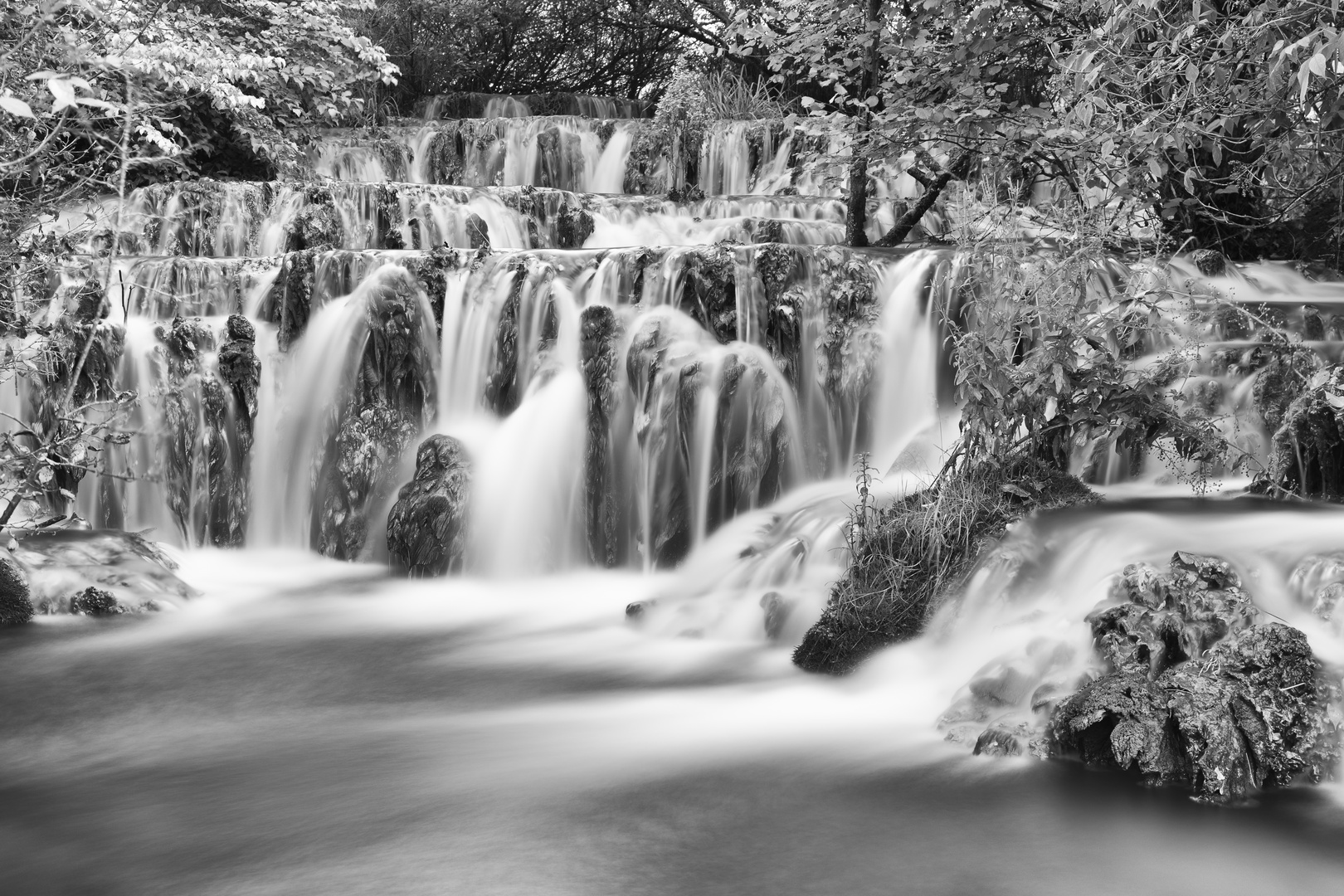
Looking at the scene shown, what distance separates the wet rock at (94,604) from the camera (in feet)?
23.0

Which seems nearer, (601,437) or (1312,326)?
(1312,326)

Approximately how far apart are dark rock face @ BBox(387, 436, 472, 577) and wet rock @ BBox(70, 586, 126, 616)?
5.94ft

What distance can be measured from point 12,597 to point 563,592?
3178 mm

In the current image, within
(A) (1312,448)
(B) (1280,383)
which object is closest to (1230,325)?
(B) (1280,383)

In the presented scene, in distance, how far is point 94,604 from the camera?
276 inches

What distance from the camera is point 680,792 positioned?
450 cm

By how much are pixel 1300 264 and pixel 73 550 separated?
31.7ft

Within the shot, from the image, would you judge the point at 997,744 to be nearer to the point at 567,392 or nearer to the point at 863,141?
the point at 567,392

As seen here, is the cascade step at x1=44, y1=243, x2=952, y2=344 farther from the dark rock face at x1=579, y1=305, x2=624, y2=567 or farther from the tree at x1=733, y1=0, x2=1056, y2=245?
the tree at x1=733, y1=0, x2=1056, y2=245

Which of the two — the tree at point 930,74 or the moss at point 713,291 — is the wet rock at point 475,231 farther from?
the moss at point 713,291

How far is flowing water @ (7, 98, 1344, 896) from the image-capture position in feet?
13.3

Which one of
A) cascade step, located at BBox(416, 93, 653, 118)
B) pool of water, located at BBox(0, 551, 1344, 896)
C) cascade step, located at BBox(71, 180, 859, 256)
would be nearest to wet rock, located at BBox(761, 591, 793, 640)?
pool of water, located at BBox(0, 551, 1344, 896)

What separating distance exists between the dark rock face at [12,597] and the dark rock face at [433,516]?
2231 millimetres

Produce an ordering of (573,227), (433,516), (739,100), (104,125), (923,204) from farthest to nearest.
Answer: (739,100) → (104,125) → (573,227) → (923,204) → (433,516)
